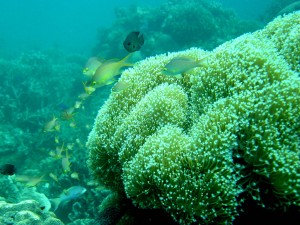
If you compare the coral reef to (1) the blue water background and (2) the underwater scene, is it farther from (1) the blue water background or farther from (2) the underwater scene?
(1) the blue water background

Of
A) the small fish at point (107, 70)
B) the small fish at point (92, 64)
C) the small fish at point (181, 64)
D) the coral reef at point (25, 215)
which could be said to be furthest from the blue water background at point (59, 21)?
the small fish at point (181, 64)

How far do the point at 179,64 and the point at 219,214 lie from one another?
1990mm

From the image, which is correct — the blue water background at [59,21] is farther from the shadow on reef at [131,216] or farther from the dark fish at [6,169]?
the shadow on reef at [131,216]

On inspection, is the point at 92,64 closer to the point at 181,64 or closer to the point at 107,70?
the point at 107,70

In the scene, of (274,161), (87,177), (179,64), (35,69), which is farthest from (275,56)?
(35,69)

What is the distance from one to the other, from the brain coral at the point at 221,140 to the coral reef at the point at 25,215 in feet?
8.85

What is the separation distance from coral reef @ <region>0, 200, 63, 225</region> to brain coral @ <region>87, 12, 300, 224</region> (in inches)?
106

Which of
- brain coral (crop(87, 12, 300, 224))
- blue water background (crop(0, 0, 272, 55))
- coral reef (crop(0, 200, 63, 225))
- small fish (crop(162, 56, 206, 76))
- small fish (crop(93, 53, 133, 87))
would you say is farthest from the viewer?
blue water background (crop(0, 0, 272, 55))

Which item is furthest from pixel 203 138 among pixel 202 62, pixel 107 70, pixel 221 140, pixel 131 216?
pixel 107 70

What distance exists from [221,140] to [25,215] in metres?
4.55

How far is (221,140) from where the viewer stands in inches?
96.1

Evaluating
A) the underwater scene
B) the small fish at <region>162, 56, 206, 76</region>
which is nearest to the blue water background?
the underwater scene

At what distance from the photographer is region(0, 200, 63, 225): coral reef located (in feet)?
15.7

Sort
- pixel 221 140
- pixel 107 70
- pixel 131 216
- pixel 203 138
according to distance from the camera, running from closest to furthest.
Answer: pixel 221 140
pixel 203 138
pixel 131 216
pixel 107 70
